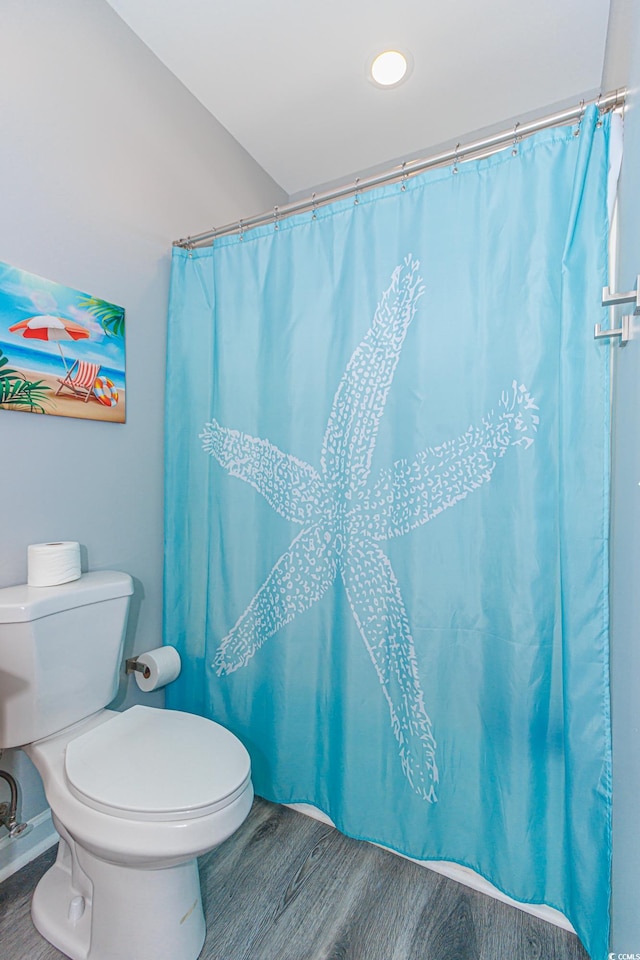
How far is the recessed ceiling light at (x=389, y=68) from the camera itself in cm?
164

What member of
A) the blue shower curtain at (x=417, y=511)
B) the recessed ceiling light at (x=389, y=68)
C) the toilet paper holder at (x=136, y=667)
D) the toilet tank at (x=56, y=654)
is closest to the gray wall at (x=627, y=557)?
the blue shower curtain at (x=417, y=511)

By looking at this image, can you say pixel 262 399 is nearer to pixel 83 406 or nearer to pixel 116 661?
pixel 83 406

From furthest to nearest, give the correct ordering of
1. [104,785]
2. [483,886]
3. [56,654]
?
[483,886] → [56,654] → [104,785]

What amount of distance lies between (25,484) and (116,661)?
22.0 inches

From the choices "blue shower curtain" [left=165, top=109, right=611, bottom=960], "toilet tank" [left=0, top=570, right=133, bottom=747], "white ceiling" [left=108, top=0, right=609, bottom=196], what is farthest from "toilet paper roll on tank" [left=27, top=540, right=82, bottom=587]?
"white ceiling" [left=108, top=0, right=609, bottom=196]

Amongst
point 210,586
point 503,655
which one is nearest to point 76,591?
point 210,586

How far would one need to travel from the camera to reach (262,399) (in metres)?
1.62

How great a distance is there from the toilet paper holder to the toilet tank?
0.23 meters

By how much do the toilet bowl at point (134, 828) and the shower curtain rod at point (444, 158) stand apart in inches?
61.7

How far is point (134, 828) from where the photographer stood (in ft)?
3.11

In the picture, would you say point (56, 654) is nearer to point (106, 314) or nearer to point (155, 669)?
point (155, 669)

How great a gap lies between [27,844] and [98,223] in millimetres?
1838

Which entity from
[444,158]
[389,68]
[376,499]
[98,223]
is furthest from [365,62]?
[376,499]

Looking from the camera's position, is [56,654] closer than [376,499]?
Yes
